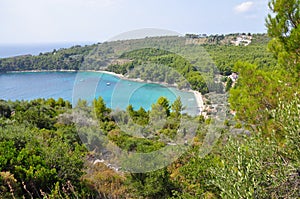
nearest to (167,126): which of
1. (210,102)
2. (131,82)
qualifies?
(210,102)

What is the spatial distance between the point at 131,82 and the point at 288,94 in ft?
11.2

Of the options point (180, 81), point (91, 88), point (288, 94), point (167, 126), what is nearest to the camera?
point (288, 94)

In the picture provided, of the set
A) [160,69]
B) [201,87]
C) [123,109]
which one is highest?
[160,69]

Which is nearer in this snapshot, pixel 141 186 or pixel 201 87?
pixel 141 186

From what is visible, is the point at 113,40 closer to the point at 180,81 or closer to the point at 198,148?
the point at 180,81

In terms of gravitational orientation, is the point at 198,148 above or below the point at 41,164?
below

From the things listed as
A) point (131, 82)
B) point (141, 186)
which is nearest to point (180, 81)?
point (131, 82)

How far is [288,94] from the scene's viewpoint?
3.92 m

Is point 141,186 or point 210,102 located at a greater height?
point 210,102

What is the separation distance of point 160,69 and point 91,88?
5.37ft

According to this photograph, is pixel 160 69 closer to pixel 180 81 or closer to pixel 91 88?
pixel 180 81

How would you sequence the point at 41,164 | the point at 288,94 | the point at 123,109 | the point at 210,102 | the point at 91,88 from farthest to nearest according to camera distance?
the point at 210,102 < the point at 123,109 < the point at 91,88 < the point at 41,164 < the point at 288,94

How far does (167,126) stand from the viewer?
770 centimetres

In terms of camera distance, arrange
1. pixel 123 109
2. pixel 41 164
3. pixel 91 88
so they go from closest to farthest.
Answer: pixel 41 164 < pixel 91 88 < pixel 123 109
